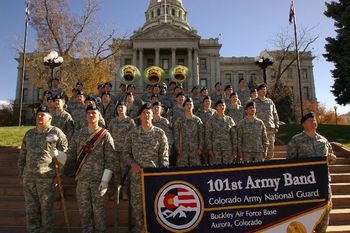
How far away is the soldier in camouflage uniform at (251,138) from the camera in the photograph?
701cm

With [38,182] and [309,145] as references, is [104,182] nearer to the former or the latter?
[38,182]

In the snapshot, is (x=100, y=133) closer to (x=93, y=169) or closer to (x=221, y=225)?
(x=93, y=169)

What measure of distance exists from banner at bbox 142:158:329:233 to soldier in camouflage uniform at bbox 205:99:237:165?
2718mm

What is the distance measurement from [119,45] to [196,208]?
31.5m

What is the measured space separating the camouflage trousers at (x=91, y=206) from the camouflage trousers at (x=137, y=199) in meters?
0.48

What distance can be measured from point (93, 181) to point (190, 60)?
60.7m

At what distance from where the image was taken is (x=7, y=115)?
50.7 meters

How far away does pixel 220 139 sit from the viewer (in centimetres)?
737

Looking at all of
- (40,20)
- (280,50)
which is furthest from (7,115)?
(280,50)

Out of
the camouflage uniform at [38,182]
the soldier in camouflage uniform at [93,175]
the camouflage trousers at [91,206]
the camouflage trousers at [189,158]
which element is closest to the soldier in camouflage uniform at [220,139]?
the camouflage trousers at [189,158]

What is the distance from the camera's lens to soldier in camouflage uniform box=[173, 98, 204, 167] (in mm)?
7320

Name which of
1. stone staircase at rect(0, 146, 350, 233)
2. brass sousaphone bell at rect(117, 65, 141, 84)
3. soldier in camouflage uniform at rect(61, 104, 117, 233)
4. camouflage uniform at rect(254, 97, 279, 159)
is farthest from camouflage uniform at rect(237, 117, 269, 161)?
brass sousaphone bell at rect(117, 65, 141, 84)

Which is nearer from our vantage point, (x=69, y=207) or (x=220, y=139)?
(x=69, y=207)

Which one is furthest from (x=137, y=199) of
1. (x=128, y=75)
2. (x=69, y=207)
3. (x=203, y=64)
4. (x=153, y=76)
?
(x=203, y=64)
